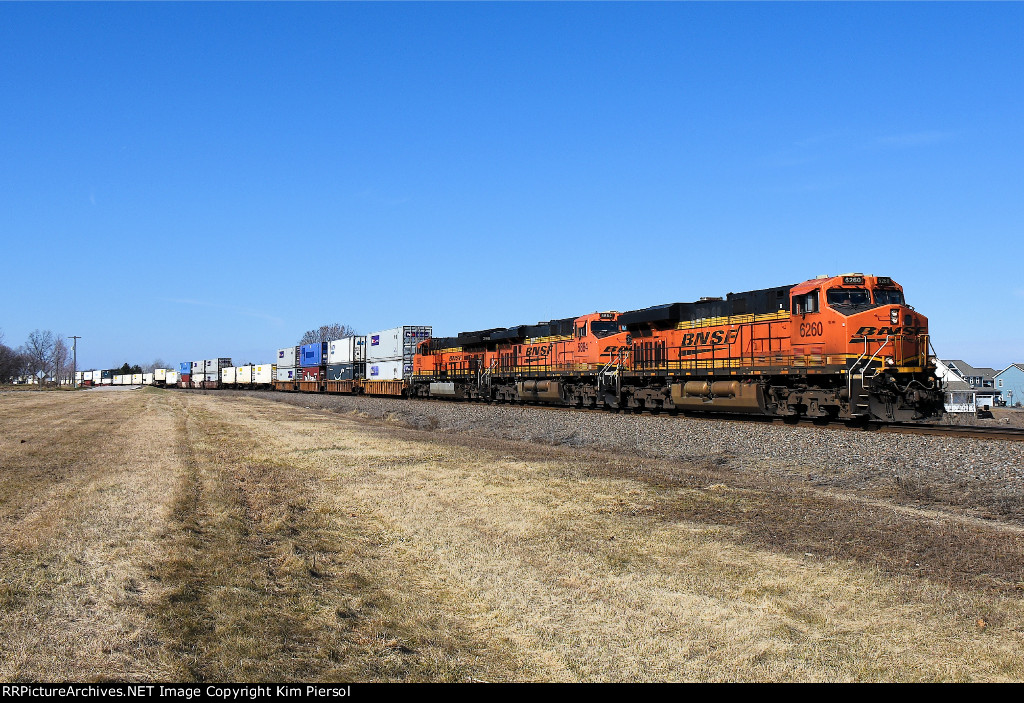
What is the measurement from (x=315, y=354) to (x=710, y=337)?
156ft

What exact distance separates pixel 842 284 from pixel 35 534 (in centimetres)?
1824

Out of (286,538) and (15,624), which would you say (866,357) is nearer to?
(286,538)

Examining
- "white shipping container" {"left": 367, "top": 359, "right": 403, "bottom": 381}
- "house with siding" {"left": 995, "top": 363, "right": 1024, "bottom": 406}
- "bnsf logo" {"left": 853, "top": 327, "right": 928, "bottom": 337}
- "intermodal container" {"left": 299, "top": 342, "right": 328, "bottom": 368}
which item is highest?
"intermodal container" {"left": 299, "top": 342, "right": 328, "bottom": 368}

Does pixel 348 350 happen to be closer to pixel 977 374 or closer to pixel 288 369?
pixel 288 369

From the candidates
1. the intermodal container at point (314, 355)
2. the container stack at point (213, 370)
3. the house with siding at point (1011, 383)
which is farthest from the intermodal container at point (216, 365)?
the house with siding at point (1011, 383)

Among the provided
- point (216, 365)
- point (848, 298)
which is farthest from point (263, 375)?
point (848, 298)

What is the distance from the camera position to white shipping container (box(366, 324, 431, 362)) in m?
48.2

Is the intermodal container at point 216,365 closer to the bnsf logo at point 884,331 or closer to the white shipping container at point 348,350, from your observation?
the white shipping container at point 348,350

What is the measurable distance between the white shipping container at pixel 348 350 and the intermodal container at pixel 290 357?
25.5 feet

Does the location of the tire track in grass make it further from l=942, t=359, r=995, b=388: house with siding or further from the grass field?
l=942, t=359, r=995, b=388: house with siding

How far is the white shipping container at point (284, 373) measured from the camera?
70500 millimetres

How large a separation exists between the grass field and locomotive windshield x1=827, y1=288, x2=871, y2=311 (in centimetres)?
982

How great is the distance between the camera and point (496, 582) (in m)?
5.84

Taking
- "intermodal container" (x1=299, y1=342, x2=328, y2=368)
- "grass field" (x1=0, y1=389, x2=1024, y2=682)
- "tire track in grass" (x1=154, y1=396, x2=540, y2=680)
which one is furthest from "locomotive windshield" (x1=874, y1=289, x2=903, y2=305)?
"intermodal container" (x1=299, y1=342, x2=328, y2=368)
